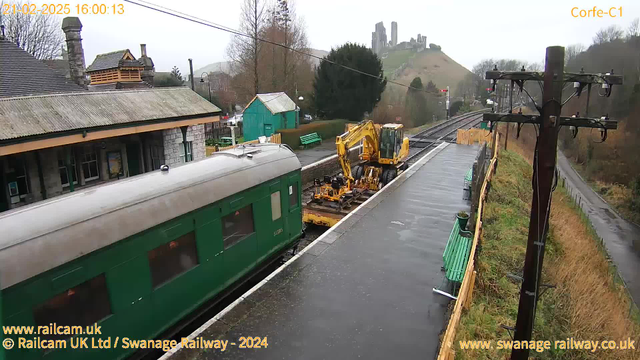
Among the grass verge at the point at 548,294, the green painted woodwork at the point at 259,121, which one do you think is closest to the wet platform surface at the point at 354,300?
the grass verge at the point at 548,294

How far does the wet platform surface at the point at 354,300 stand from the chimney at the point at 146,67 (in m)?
17.0

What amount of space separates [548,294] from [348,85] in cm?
3184

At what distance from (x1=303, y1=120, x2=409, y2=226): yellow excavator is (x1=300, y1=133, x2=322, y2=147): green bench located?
453 inches

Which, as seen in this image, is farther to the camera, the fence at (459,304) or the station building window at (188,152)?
the station building window at (188,152)

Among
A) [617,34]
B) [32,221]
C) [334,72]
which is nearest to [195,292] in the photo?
[32,221]

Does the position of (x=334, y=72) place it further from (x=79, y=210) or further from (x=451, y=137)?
(x=79, y=210)

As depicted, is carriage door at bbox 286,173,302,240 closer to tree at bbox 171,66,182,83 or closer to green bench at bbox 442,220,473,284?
green bench at bbox 442,220,473,284

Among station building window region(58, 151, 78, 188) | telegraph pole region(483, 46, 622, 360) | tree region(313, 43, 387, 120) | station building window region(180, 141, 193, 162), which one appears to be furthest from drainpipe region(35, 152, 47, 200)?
tree region(313, 43, 387, 120)

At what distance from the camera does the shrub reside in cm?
3061

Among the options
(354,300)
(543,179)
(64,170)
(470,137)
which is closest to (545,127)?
(543,179)

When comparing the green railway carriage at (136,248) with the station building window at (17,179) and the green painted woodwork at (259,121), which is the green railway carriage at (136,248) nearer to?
the station building window at (17,179)

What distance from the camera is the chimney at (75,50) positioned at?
18547 millimetres

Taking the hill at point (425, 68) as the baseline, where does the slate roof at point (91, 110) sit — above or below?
below

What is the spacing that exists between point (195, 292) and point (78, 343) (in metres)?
2.35
